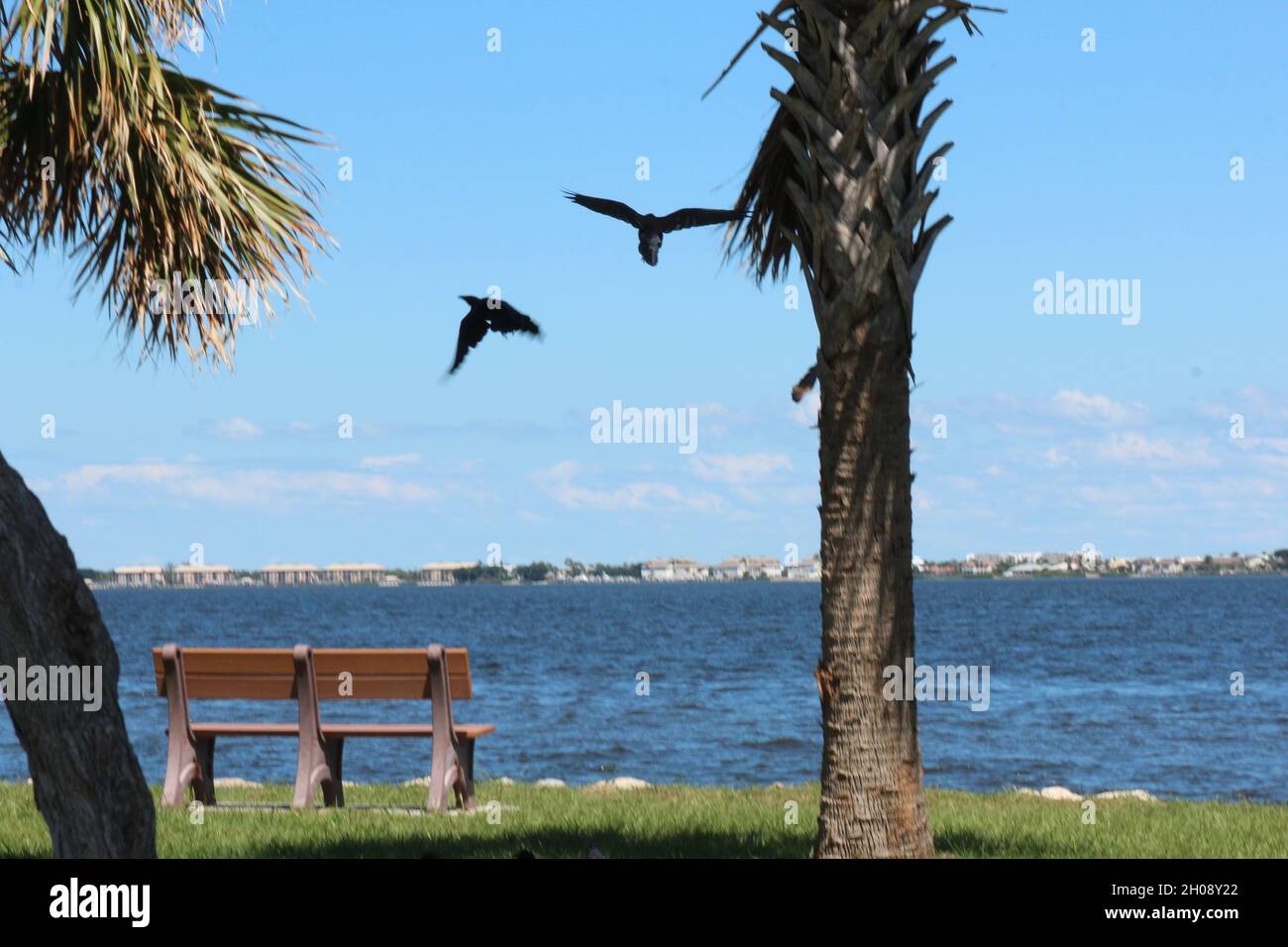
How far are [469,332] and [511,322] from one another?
225 millimetres

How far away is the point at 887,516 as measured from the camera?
5926 mm

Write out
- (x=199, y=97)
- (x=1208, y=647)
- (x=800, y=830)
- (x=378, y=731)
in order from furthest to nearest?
(x=1208, y=647) → (x=378, y=731) → (x=199, y=97) → (x=800, y=830)

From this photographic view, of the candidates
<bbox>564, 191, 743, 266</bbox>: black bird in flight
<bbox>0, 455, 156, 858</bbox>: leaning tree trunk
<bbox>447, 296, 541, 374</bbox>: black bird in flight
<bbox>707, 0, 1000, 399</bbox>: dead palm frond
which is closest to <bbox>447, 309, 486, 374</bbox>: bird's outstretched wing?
<bbox>447, 296, 541, 374</bbox>: black bird in flight

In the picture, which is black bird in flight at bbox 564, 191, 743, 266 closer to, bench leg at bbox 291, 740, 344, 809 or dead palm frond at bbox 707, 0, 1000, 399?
dead palm frond at bbox 707, 0, 1000, 399

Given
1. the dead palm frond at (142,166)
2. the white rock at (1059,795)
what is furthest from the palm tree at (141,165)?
the white rock at (1059,795)

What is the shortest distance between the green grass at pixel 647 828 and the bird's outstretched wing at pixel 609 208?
3002 millimetres

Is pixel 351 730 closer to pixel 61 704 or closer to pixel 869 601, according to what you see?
pixel 869 601

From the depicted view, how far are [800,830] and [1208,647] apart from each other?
1838 inches

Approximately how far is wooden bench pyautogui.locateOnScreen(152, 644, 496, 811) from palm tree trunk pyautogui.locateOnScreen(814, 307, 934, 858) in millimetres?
3640

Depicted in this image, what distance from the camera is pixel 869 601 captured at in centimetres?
590

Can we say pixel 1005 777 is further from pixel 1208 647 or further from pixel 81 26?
pixel 1208 647

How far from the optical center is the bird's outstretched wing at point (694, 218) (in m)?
6.85
